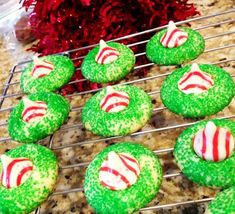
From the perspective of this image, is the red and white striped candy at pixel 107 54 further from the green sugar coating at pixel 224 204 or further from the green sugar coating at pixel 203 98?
the green sugar coating at pixel 224 204

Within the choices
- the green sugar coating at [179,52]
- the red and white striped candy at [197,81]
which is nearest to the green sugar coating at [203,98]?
the red and white striped candy at [197,81]

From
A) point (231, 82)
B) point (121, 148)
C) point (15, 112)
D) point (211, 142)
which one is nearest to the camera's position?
point (211, 142)

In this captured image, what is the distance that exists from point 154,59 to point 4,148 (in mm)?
677

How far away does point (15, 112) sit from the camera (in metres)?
1.40

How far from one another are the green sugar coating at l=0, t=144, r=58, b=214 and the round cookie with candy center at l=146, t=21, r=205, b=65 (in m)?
0.58

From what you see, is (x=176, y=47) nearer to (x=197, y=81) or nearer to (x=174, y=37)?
(x=174, y=37)

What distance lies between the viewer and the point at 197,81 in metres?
1.25

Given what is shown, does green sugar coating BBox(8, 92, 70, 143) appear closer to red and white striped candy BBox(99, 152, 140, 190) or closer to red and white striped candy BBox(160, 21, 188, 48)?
red and white striped candy BBox(99, 152, 140, 190)

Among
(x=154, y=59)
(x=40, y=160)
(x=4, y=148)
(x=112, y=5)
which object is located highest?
(x=112, y=5)

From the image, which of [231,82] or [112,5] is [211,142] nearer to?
[231,82]

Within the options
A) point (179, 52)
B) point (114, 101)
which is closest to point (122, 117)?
point (114, 101)

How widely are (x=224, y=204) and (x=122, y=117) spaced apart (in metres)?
0.48

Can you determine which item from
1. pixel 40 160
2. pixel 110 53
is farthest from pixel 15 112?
pixel 110 53

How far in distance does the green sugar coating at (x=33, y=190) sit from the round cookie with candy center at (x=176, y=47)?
1.91 ft
